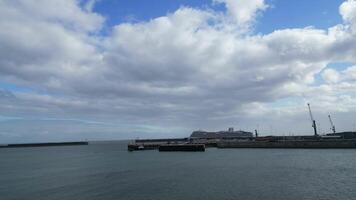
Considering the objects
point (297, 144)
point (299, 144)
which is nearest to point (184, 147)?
point (297, 144)

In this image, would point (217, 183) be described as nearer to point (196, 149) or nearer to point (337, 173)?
point (337, 173)

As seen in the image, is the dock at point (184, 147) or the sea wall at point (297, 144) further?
the dock at point (184, 147)

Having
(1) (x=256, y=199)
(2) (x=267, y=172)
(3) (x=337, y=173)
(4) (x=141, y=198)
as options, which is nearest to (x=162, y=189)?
(4) (x=141, y=198)

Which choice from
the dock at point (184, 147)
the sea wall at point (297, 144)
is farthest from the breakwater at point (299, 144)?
the dock at point (184, 147)

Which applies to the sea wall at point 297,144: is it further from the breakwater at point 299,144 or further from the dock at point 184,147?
the dock at point 184,147

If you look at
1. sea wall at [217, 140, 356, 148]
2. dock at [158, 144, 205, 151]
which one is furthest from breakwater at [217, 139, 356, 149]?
dock at [158, 144, 205, 151]

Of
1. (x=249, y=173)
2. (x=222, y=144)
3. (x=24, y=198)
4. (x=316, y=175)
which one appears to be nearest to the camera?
(x=24, y=198)

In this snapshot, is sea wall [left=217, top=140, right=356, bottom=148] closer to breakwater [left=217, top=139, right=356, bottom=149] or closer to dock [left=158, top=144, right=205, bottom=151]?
breakwater [left=217, top=139, right=356, bottom=149]


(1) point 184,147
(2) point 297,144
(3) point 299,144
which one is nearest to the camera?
(3) point 299,144

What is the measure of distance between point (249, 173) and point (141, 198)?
2661cm

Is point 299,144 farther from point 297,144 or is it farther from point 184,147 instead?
point 184,147

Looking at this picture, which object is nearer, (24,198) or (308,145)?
(24,198)

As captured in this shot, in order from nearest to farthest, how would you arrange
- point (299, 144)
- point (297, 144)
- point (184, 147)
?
point (299, 144) → point (297, 144) → point (184, 147)

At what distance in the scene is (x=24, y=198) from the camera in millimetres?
45219
